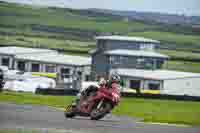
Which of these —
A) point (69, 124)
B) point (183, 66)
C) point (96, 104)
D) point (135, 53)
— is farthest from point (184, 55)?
point (69, 124)

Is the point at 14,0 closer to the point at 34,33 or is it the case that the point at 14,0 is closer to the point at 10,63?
the point at 10,63

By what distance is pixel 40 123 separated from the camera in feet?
33.4

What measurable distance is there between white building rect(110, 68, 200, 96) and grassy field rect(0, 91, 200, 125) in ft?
10.4

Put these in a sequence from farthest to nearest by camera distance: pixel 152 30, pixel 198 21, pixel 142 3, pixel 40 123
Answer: pixel 152 30 → pixel 198 21 → pixel 142 3 → pixel 40 123

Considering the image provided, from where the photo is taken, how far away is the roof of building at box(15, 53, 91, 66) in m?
19.6

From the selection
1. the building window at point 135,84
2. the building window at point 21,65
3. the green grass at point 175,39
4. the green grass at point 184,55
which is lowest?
the building window at point 135,84

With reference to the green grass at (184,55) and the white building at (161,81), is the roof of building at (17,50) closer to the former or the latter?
the white building at (161,81)

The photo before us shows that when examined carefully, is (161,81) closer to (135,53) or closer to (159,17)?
(135,53)

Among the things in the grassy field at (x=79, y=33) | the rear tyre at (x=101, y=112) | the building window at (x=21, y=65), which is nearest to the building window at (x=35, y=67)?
the building window at (x=21, y=65)

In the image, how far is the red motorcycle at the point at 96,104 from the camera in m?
11.5

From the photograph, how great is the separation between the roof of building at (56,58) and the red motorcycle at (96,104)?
7625mm

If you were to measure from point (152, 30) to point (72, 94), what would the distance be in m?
6.47

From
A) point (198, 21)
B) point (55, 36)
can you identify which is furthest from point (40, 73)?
point (198, 21)

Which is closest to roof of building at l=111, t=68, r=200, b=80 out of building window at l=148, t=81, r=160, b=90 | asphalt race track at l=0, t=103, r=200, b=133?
building window at l=148, t=81, r=160, b=90
